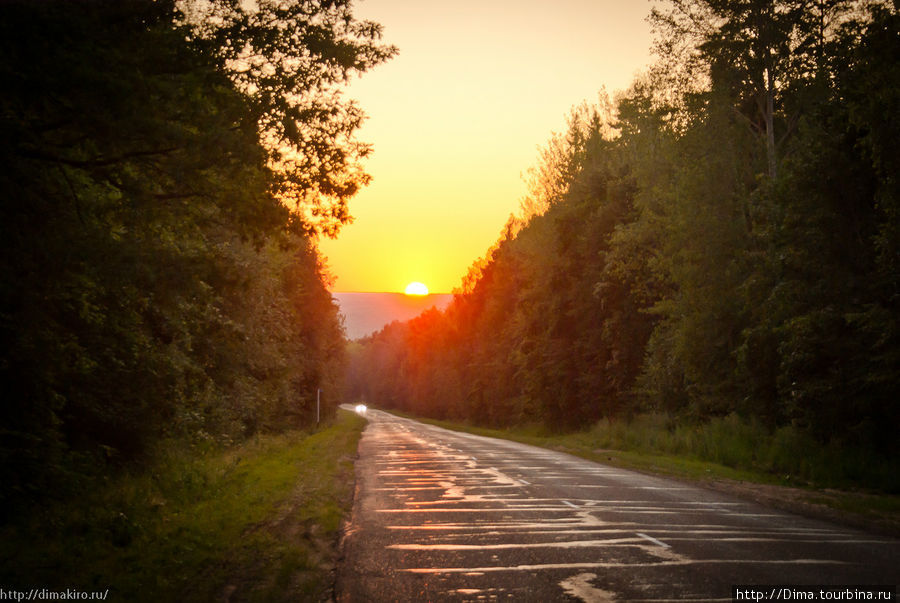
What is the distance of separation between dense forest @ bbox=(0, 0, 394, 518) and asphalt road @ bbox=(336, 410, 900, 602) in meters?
4.92

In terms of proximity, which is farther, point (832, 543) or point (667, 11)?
point (667, 11)

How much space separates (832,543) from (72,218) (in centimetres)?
1143

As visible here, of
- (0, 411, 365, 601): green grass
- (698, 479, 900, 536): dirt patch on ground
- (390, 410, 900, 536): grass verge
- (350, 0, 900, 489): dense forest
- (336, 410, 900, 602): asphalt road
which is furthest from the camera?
(350, 0, 900, 489): dense forest

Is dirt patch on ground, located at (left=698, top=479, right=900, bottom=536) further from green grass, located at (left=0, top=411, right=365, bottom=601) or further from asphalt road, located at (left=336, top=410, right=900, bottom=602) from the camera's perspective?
green grass, located at (left=0, top=411, right=365, bottom=601)

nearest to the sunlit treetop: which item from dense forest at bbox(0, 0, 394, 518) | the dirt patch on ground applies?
dense forest at bbox(0, 0, 394, 518)

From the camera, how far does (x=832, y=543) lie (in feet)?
31.9

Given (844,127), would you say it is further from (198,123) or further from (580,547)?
(198,123)

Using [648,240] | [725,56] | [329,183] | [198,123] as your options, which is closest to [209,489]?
[329,183]

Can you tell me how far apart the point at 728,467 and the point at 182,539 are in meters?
16.7

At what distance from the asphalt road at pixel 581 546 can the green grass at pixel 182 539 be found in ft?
2.06

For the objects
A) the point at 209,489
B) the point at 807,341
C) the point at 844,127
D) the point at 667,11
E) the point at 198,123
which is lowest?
the point at 209,489

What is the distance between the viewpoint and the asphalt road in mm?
7305

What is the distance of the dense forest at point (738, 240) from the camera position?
1698cm

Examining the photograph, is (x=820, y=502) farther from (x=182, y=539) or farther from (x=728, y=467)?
(x=182, y=539)
